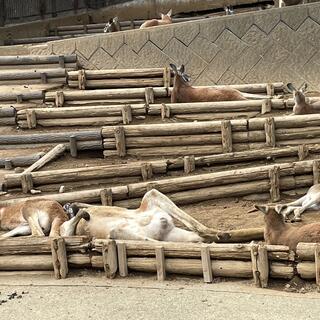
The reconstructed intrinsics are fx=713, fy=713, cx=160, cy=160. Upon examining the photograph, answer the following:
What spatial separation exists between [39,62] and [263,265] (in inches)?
399

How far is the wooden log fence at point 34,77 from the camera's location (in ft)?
47.3

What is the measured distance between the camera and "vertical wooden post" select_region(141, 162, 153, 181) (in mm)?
9414

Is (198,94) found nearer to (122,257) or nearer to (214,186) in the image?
(214,186)

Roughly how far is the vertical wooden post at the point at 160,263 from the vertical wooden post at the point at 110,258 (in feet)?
1.39

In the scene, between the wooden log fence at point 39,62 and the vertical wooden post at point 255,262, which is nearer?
the vertical wooden post at point 255,262

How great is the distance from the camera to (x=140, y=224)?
7301mm

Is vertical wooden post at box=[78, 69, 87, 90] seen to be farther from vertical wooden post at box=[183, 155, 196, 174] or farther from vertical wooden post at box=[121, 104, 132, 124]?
vertical wooden post at box=[183, 155, 196, 174]

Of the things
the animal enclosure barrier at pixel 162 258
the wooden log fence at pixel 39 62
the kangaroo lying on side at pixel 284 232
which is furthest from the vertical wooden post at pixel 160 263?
the wooden log fence at pixel 39 62

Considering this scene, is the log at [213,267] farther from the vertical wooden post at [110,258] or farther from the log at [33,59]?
the log at [33,59]

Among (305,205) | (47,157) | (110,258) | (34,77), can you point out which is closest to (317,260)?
(110,258)

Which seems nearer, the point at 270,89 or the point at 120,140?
the point at 120,140

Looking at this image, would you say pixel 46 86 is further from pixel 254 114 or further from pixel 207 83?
pixel 254 114

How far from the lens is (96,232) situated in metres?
7.39

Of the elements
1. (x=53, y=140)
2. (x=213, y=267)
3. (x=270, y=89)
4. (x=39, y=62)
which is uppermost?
(x=39, y=62)
